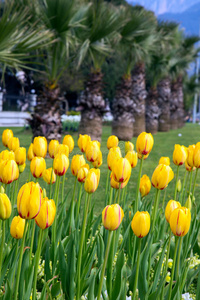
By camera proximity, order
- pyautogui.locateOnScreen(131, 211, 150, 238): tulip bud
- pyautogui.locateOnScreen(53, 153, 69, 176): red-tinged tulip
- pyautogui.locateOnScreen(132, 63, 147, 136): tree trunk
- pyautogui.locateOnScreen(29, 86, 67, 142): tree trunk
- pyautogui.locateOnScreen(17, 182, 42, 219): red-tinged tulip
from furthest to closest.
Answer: pyautogui.locateOnScreen(132, 63, 147, 136): tree trunk < pyautogui.locateOnScreen(29, 86, 67, 142): tree trunk < pyautogui.locateOnScreen(53, 153, 69, 176): red-tinged tulip < pyautogui.locateOnScreen(131, 211, 150, 238): tulip bud < pyautogui.locateOnScreen(17, 182, 42, 219): red-tinged tulip

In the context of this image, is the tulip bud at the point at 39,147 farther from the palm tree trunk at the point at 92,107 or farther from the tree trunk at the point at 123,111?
the tree trunk at the point at 123,111

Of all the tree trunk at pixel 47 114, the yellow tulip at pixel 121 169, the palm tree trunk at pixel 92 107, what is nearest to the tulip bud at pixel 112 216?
the yellow tulip at pixel 121 169

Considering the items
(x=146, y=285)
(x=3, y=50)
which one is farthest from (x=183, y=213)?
(x=3, y=50)

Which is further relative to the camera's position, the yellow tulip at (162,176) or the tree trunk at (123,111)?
the tree trunk at (123,111)

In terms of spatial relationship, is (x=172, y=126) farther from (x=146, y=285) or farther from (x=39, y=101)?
(x=146, y=285)

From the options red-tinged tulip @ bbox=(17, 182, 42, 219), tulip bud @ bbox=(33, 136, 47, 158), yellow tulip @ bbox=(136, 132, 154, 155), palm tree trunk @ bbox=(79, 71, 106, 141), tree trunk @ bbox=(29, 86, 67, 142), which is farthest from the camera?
palm tree trunk @ bbox=(79, 71, 106, 141)

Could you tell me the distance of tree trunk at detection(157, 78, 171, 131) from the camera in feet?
72.2

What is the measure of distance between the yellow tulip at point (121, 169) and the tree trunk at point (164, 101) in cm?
2074

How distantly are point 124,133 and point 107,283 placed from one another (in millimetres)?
A: 13471

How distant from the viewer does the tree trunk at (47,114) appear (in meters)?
9.78

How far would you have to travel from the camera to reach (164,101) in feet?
73.3

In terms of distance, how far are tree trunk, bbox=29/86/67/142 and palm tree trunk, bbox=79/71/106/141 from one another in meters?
2.60

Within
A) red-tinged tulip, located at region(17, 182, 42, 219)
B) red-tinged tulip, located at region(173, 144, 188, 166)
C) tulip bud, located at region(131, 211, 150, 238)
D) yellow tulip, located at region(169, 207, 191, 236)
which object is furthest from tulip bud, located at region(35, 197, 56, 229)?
red-tinged tulip, located at region(173, 144, 188, 166)

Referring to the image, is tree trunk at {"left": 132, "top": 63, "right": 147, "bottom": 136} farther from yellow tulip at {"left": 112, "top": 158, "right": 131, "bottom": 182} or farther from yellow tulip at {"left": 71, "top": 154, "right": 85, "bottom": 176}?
yellow tulip at {"left": 112, "top": 158, "right": 131, "bottom": 182}
